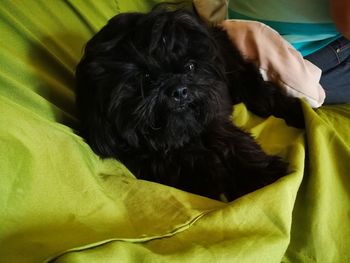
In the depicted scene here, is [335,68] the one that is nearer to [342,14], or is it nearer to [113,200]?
[342,14]

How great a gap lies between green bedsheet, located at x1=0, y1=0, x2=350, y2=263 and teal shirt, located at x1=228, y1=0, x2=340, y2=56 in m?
0.41

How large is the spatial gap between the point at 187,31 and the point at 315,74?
21.1 inches

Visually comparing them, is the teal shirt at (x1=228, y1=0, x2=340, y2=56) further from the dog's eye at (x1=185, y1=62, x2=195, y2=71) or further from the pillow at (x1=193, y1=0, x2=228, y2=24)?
the dog's eye at (x1=185, y1=62, x2=195, y2=71)

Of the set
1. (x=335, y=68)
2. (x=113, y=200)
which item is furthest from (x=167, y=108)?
(x=335, y=68)

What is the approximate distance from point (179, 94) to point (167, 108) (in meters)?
0.05

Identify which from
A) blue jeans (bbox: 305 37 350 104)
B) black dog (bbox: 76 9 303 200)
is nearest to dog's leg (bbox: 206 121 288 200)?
black dog (bbox: 76 9 303 200)

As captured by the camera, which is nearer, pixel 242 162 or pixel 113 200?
pixel 113 200

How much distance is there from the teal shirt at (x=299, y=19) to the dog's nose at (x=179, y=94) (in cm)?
64

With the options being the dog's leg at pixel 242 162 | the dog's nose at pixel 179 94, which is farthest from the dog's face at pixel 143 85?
the dog's leg at pixel 242 162

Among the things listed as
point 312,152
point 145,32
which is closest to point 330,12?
point 312,152

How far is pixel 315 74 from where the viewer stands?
1433 millimetres

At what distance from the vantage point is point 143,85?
104 centimetres

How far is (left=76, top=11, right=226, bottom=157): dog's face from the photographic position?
1.03 m

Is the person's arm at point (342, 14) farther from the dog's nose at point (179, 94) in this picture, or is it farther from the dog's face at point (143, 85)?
the dog's nose at point (179, 94)
